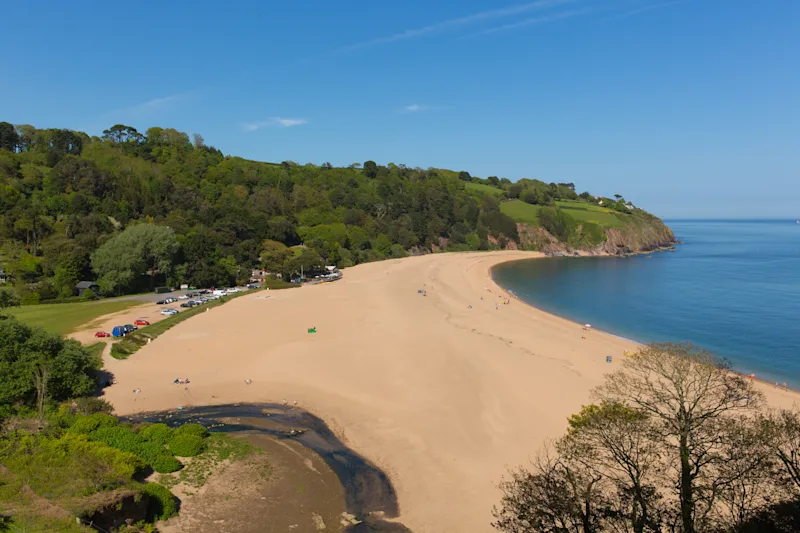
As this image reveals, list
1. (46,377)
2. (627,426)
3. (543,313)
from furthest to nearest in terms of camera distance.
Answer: (543,313) → (46,377) → (627,426)

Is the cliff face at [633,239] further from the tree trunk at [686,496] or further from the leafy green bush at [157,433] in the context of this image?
the tree trunk at [686,496]

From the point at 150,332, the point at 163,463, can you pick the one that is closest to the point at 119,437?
the point at 163,463

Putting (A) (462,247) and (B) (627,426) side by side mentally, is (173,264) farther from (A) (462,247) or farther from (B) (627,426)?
(A) (462,247)

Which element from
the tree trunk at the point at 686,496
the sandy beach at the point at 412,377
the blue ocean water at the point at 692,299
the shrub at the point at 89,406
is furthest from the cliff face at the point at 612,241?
the tree trunk at the point at 686,496

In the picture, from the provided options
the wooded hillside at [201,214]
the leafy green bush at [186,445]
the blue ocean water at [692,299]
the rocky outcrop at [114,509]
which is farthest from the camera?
the wooded hillside at [201,214]

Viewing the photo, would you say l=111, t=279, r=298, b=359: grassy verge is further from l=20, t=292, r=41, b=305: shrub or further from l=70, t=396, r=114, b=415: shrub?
l=20, t=292, r=41, b=305: shrub

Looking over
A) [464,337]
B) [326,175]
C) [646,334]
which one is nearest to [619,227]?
[326,175]
